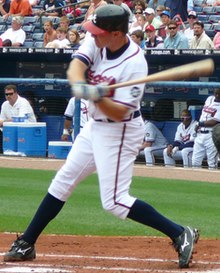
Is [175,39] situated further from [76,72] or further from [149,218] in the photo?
[76,72]

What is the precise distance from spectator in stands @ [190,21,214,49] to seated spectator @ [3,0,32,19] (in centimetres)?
604

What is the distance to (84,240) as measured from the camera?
22.6ft

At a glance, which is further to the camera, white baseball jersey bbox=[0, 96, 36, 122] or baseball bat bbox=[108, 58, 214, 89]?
white baseball jersey bbox=[0, 96, 36, 122]

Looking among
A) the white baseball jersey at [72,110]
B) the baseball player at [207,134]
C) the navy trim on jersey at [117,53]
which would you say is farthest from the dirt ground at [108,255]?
the white baseball jersey at [72,110]

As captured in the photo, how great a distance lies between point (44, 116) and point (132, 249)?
8322mm

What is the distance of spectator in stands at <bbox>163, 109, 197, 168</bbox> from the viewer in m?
12.9

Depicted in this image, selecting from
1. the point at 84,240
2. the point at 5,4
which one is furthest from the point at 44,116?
the point at 84,240

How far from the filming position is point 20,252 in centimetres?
580

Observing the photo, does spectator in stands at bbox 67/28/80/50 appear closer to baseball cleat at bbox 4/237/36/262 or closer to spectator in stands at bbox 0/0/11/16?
spectator in stands at bbox 0/0/11/16

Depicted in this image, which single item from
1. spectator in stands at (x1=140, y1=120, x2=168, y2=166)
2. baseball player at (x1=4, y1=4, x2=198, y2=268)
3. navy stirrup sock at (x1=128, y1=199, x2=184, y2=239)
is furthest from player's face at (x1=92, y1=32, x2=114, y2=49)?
spectator in stands at (x1=140, y1=120, x2=168, y2=166)

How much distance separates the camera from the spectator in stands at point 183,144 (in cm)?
1286

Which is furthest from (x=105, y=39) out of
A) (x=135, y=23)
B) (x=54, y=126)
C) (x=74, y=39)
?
(x=135, y=23)

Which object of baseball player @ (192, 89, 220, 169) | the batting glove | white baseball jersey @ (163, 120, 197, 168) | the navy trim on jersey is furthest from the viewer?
white baseball jersey @ (163, 120, 197, 168)

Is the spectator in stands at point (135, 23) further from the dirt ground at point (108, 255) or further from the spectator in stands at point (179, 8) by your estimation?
the dirt ground at point (108, 255)
